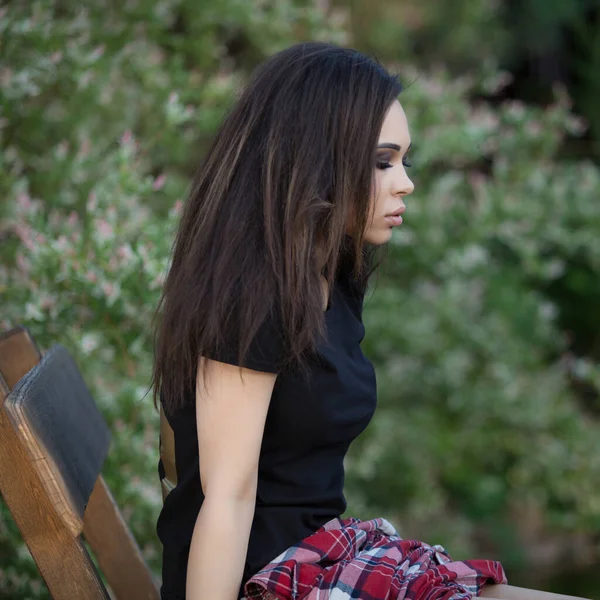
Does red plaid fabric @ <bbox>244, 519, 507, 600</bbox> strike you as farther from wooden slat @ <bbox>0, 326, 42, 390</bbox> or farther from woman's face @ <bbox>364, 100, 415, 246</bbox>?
wooden slat @ <bbox>0, 326, 42, 390</bbox>

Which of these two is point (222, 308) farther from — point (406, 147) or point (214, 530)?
point (406, 147)

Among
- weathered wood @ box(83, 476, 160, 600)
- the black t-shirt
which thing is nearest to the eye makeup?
the black t-shirt

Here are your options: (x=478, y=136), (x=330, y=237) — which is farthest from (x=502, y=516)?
(x=330, y=237)

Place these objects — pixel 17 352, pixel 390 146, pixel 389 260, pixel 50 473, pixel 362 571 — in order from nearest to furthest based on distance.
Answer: pixel 50 473 < pixel 362 571 < pixel 390 146 < pixel 17 352 < pixel 389 260

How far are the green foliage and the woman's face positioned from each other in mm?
686

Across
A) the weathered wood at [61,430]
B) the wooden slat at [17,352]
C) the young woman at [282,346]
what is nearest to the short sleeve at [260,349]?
the young woman at [282,346]

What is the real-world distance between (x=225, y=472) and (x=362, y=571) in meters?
0.27

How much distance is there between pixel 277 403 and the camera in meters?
1.47

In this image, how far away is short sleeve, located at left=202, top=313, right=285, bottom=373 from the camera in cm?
138

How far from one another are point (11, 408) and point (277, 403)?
41 centimetres

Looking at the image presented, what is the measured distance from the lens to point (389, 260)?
173 inches

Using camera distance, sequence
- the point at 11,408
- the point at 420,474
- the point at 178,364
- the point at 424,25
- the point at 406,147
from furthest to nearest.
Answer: the point at 424,25 < the point at 420,474 < the point at 406,147 < the point at 178,364 < the point at 11,408

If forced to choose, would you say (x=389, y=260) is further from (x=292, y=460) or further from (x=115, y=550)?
(x=292, y=460)

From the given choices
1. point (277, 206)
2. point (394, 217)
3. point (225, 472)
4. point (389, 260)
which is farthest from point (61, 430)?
point (389, 260)
